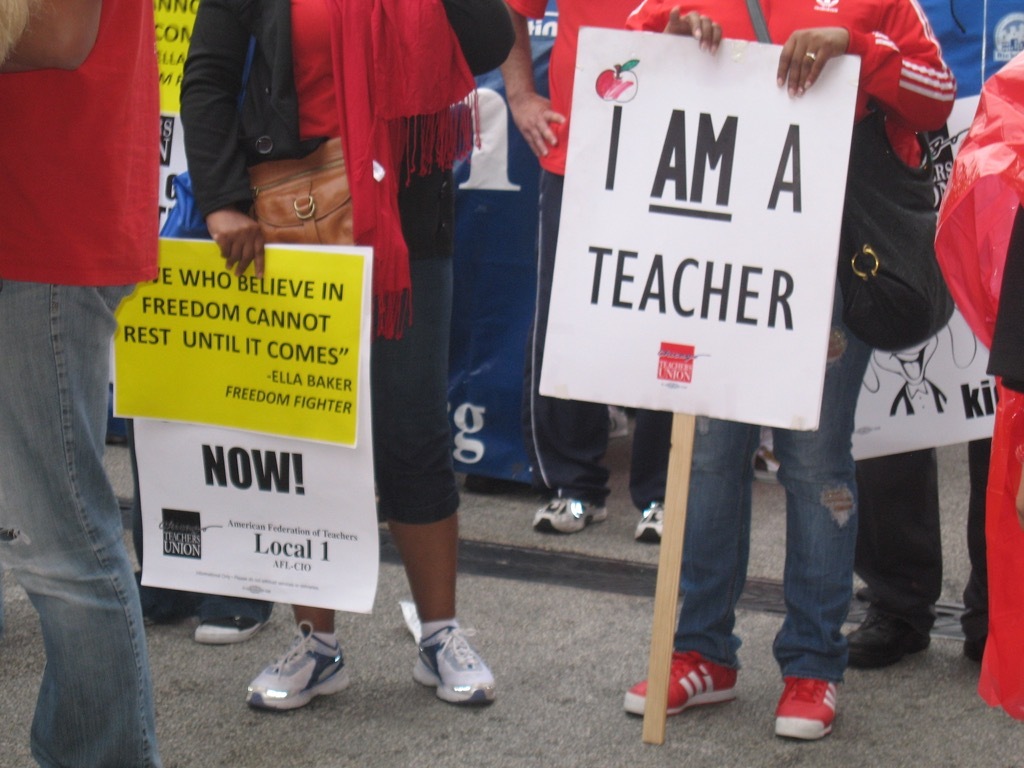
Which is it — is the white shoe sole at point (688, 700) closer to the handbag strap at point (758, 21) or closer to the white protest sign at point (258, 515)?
the white protest sign at point (258, 515)

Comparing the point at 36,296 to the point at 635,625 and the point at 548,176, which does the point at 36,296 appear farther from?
the point at 548,176

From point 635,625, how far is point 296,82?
1.57m

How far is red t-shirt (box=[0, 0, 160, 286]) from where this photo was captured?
1.94 meters

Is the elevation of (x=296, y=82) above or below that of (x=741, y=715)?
above

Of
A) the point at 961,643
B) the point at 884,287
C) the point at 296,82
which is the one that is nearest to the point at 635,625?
the point at 961,643

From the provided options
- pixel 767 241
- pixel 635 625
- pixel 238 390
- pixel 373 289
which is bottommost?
pixel 635 625

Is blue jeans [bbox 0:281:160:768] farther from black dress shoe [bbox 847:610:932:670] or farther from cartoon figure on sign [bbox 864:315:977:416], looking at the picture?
cartoon figure on sign [bbox 864:315:977:416]

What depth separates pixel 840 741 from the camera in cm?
271

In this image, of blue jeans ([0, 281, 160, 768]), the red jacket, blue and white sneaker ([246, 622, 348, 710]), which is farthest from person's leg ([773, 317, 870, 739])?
blue jeans ([0, 281, 160, 768])

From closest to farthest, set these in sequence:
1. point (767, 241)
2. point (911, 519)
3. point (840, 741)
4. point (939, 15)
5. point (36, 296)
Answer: point (36, 296) < point (767, 241) < point (840, 741) < point (911, 519) < point (939, 15)

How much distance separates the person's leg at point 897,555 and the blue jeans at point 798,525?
368 millimetres

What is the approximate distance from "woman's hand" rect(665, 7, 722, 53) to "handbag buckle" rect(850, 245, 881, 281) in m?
0.47

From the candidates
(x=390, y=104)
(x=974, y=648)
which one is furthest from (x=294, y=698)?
(x=974, y=648)

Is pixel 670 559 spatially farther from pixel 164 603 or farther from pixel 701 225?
pixel 164 603
